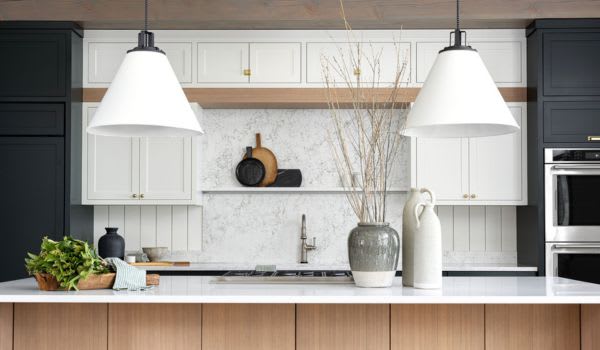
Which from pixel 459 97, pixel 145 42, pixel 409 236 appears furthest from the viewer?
pixel 409 236

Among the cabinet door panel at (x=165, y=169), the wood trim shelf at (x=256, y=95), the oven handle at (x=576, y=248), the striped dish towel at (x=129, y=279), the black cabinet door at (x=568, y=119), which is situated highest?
the wood trim shelf at (x=256, y=95)

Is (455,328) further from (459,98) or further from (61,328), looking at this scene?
(61,328)

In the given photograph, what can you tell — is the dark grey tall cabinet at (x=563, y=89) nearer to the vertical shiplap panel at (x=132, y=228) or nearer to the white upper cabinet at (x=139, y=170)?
the white upper cabinet at (x=139, y=170)

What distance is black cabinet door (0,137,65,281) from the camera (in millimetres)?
5000

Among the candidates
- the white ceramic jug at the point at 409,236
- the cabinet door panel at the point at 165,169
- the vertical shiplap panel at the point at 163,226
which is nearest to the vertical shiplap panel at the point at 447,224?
the cabinet door panel at the point at 165,169

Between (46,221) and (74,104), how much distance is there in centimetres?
84

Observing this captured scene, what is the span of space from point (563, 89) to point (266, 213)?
7.63ft

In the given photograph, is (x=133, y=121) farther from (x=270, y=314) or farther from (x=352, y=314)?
(x=352, y=314)

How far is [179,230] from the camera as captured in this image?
555cm

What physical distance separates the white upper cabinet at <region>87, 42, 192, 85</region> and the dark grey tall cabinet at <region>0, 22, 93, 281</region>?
20 cm

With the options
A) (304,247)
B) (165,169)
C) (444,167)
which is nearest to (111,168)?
(165,169)

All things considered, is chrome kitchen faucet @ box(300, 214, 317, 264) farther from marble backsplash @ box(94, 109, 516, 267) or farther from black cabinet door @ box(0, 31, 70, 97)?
black cabinet door @ box(0, 31, 70, 97)

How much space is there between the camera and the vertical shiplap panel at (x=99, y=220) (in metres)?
5.52

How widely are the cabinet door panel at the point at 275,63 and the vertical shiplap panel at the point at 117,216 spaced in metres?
1.42
